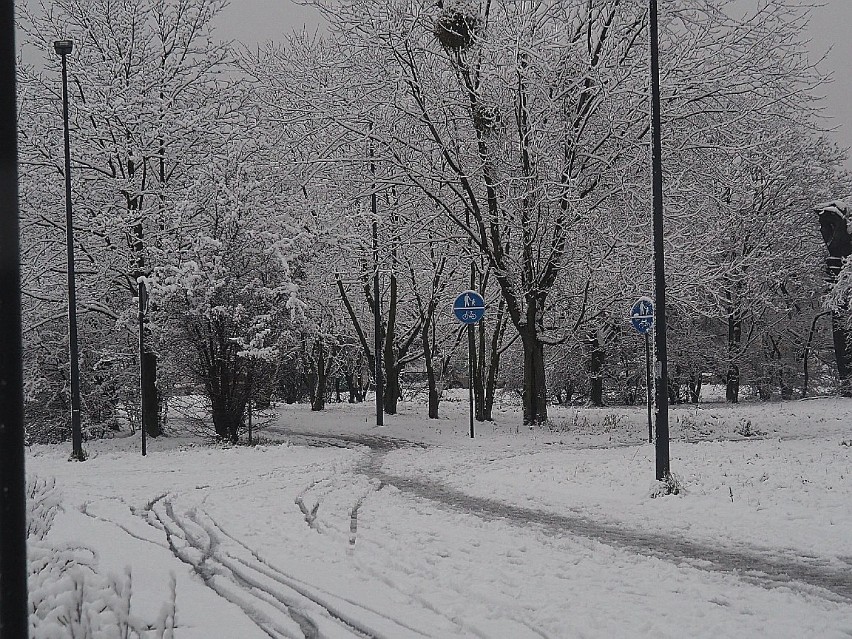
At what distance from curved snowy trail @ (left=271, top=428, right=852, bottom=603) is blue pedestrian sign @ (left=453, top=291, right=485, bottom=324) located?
26.5 feet

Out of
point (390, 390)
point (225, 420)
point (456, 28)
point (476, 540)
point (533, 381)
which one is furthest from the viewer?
point (390, 390)

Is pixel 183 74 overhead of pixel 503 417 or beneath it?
overhead

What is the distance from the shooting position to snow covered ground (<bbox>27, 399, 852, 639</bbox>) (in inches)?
260

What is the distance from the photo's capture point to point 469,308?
874 inches

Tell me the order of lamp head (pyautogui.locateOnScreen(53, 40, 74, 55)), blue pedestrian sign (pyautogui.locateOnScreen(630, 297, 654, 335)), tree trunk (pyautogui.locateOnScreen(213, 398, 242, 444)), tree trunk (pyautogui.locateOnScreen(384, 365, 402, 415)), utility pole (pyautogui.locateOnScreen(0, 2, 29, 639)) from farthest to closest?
tree trunk (pyautogui.locateOnScreen(384, 365, 402, 415)) → tree trunk (pyautogui.locateOnScreen(213, 398, 242, 444)) → lamp head (pyautogui.locateOnScreen(53, 40, 74, 55)) → blue pedestrian sign (pyautogui.locateOnScreen(630, 297, 654, 335)) → utility pole (pyautogui.locateOnScreen(0, 2, 29, 639))

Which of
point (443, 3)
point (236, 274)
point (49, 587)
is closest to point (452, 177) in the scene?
point (443, 3)

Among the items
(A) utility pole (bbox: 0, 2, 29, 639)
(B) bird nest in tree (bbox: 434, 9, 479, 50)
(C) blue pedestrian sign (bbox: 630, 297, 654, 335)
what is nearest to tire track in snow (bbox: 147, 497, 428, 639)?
(A) utility pole (bbox: 0, 2, 29, 639)

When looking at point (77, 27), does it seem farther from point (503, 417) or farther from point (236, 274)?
point (503, 417)

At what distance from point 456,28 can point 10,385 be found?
23.0 metres

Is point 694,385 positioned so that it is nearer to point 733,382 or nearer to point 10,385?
point 733,382

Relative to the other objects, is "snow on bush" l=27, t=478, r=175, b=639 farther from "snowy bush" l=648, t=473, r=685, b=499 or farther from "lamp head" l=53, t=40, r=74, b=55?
"lamp head" l=53, t=40, r=74, b=55

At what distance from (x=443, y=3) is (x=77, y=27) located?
38.3 feet

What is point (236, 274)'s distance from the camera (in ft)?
74.0

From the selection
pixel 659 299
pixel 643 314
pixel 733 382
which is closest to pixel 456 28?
pixel 643 314
